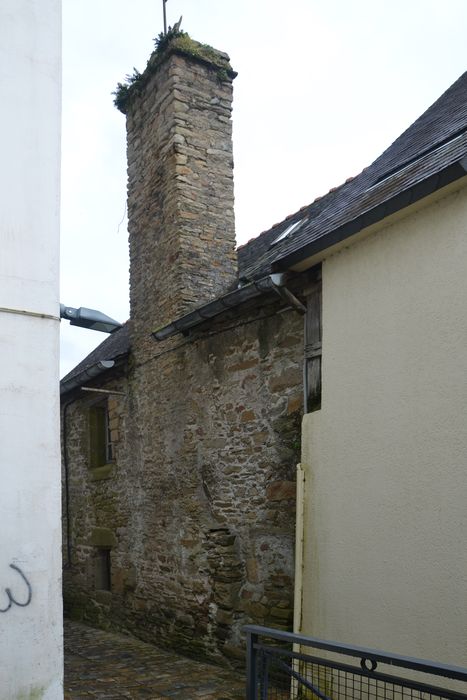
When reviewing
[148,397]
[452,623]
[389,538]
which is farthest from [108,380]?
[452,623]

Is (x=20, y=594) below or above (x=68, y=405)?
below

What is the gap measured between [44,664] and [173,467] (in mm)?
4527

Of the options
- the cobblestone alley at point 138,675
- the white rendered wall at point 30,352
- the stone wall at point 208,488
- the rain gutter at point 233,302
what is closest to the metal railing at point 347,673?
the cobblestone alley at point 138,675

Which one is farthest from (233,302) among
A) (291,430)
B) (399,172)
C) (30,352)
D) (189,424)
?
(30,352)

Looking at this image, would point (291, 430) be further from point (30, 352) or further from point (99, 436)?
point (99, 436)

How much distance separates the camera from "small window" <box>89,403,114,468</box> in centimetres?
1122

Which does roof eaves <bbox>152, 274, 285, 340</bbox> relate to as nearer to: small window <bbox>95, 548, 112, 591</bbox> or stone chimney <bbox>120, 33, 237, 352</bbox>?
stone chimney <bbox>120, 33, 237, 352</bbox>

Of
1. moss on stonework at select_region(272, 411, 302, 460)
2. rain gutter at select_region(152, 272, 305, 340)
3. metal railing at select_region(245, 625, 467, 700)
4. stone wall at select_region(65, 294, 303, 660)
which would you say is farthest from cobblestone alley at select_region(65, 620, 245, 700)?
rain gutter at select_region(152, 272, 305, 340)

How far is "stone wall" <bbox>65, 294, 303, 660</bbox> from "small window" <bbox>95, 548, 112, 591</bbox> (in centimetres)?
24

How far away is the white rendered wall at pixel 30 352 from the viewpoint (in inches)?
164

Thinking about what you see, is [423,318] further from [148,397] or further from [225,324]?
[148,397]

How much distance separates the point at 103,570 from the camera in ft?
35.7

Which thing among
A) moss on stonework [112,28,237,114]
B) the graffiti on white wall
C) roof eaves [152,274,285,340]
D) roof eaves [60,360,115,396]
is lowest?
the graffiti on white wall

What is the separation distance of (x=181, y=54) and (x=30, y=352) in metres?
6.33
